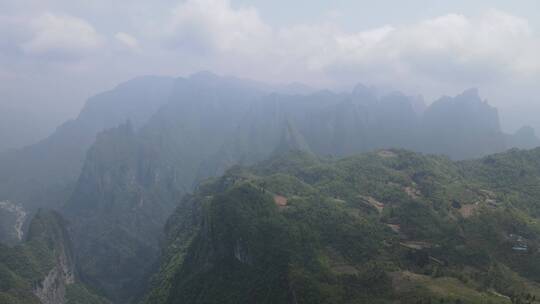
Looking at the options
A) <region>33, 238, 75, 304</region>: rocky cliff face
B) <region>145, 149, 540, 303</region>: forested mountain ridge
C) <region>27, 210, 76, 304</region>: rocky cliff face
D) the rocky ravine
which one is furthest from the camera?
the rocky ravine

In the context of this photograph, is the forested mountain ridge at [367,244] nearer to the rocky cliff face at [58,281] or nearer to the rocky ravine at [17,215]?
the rocky cliff face at [58,281]

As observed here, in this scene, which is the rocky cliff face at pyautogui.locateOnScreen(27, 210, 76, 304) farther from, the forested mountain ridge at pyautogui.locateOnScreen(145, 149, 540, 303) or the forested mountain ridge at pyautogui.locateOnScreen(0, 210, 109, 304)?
the forested mountain ridge at pyautogui.locateOnScreen(145, 149, 540, 303)

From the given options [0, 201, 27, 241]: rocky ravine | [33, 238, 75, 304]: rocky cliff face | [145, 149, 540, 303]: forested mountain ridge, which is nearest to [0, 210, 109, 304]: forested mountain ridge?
[33, 238, 75, 304]: rocky cliff face

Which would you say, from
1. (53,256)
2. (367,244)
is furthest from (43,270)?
(367,244)

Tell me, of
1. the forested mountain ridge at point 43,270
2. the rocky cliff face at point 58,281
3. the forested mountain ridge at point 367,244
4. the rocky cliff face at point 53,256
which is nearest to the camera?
the forested mountain ridge at point 367,244

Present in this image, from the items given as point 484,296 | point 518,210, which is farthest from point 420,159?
point 484,296

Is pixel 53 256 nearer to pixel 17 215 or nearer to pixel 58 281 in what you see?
pixel 58 281

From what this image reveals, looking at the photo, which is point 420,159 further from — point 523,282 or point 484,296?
point 484,296

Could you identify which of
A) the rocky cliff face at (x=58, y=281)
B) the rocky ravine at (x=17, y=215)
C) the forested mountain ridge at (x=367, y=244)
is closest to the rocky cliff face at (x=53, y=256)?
the rocky cliff face at (x=58, y=281)
